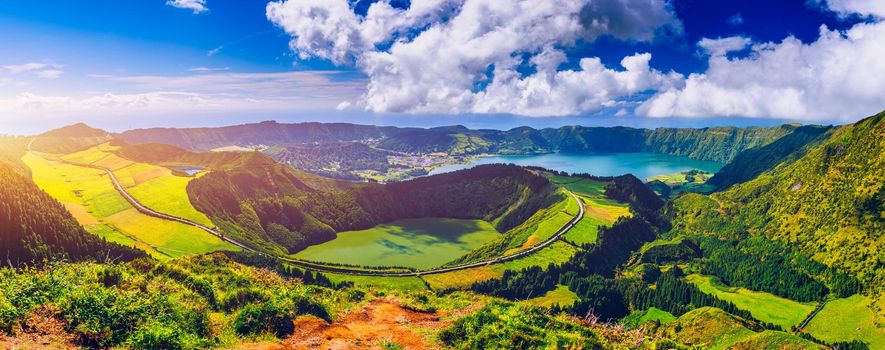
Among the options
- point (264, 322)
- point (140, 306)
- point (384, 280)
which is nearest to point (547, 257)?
point (384, 280)

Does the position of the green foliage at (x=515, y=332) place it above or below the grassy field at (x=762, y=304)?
above

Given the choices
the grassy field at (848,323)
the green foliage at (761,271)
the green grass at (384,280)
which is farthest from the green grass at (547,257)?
the grassy field at (848,323)

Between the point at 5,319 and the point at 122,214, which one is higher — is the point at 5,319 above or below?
above

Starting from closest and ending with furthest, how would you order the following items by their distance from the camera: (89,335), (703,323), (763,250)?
(89,335) → (703,323) → (763,250)

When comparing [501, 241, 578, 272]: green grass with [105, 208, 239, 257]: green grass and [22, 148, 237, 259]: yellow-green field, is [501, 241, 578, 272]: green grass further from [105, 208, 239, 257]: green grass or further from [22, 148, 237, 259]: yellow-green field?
[22, 148, 237, 259]: yellow-green field

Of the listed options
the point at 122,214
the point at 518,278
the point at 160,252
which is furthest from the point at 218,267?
the point at 122,214

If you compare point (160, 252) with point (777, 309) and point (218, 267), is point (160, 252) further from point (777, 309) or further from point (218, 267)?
point (777, 309)

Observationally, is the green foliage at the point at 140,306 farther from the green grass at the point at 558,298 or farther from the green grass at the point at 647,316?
the green grass at the point at 647,316
